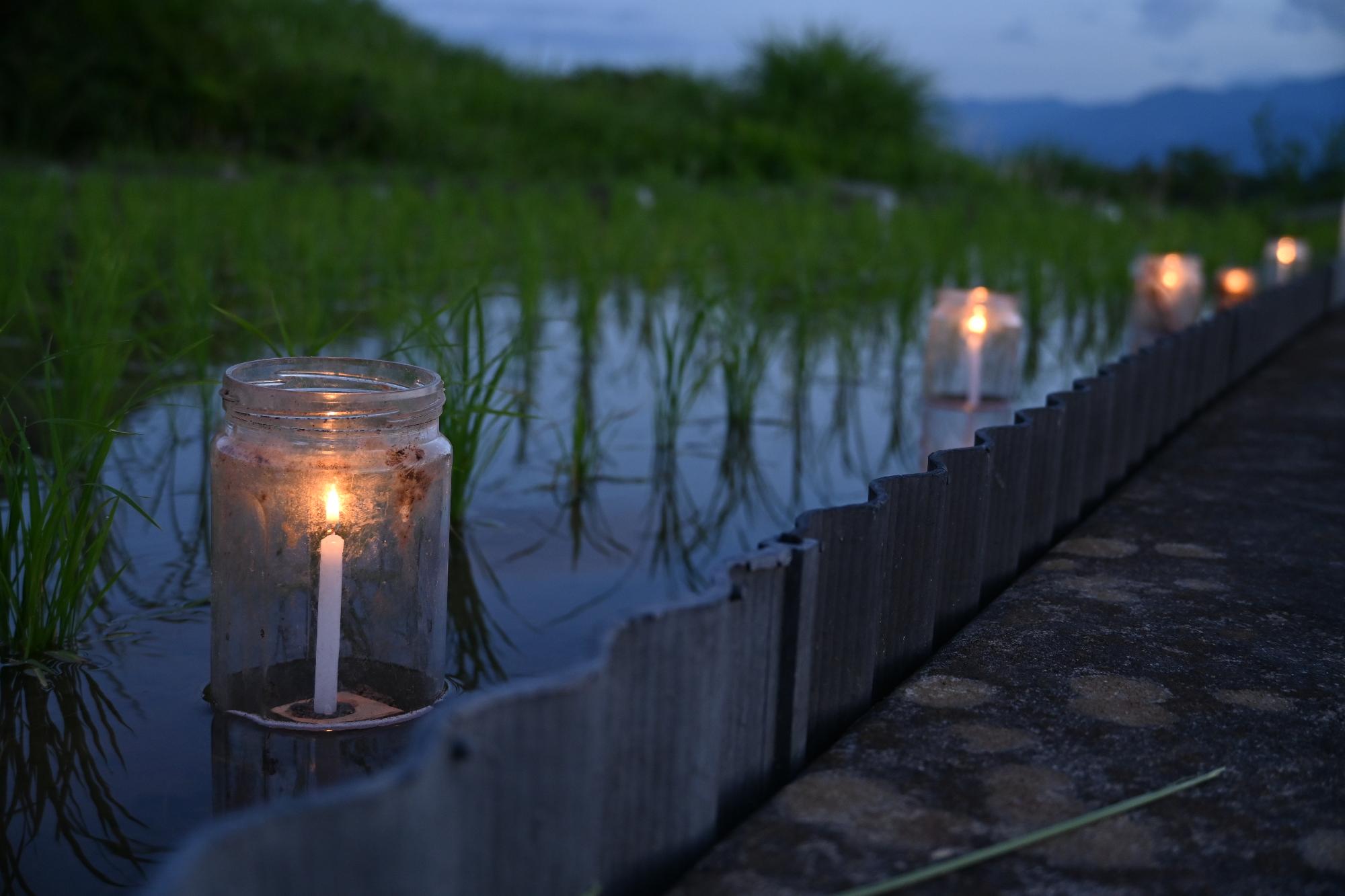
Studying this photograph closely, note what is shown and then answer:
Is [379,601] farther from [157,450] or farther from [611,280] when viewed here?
[611,280]

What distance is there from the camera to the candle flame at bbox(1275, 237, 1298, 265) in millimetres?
6328

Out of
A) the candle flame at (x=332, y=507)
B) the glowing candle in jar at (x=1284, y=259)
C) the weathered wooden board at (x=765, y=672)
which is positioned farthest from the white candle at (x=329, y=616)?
the glowing candle in jar at (x=1284, y=259)

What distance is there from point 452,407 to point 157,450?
871 millimetres

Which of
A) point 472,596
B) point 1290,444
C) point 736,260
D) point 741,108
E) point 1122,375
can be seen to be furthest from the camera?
point 741,108

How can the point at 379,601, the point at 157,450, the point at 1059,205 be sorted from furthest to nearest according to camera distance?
the point at 1059,205, the point at 157,450, the point at 379,601

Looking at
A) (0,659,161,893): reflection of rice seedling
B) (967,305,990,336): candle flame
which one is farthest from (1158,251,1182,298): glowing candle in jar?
(0,659,161,893): reflection of rice seedling

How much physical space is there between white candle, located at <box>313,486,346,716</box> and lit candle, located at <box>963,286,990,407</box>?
6.13 ft

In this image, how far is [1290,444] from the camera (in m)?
2.88

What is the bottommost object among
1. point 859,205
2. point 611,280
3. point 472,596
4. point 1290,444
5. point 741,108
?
point 472,596

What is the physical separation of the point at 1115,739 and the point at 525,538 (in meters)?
1.12

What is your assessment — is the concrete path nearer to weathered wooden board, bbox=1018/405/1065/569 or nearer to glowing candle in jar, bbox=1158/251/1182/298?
weathered wooden board, bbox=1018/405/1065/569

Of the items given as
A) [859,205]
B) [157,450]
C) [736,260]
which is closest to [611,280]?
[736,260]

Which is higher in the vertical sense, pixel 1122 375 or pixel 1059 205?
pixel 1059 205

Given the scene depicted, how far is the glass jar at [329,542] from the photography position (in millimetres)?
1405
